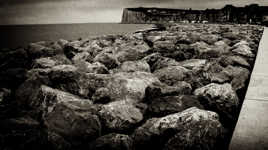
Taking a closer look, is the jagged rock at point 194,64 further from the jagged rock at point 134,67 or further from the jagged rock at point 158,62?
the jagged rock at point 134,67

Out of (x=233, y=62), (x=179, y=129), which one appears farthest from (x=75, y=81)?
(x=233, y=62)

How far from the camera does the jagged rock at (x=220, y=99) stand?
5.33 feet

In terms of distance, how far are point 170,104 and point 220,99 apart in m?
0.40

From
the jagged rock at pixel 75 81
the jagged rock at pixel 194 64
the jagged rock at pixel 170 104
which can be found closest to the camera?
the jagged rock at pixel 170 104

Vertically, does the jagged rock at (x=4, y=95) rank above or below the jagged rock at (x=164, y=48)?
below

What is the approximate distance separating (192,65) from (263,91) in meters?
0.94

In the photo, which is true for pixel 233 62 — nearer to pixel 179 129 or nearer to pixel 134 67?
pixel 134 67

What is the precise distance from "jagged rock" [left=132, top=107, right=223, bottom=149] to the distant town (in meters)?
11.6

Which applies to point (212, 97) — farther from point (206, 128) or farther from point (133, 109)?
point (133, 109)

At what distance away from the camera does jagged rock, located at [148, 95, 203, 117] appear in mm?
1609

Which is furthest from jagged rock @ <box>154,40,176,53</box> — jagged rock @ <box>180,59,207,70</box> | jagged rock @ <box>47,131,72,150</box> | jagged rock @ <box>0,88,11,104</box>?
jagged rock @ <box>47,131,72,150</box>

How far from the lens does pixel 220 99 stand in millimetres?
1687

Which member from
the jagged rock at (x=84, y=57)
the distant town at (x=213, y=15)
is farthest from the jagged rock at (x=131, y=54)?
the distant town at (x=213, y=15)

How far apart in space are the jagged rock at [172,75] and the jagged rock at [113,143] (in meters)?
1.04
